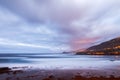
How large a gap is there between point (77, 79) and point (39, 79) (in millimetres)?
5566

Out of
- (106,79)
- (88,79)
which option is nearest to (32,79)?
(88,79)

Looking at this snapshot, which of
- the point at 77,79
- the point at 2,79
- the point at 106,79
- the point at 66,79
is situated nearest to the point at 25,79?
the point at 2,79

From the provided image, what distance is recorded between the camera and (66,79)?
83.1 ft

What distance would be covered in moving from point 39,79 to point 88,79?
23.4 ft

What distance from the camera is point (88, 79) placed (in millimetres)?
24609

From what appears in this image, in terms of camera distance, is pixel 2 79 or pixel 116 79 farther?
pixel 2 79

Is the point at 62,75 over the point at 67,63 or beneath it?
beneath

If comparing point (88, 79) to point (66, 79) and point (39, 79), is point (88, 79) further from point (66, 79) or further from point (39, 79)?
point (39, 79)

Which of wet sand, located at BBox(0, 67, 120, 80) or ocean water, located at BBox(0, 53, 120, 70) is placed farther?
ocean water, located at BBox(0, 53, 120, 70)

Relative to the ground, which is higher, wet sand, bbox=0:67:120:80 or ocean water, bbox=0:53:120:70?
ocean water, bbox=0:53:120:70

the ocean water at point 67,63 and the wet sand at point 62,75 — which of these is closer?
the wet sand at point 62,75

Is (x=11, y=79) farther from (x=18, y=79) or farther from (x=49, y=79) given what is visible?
(x=49, y=79)

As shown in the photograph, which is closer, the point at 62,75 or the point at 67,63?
the point at 62,75

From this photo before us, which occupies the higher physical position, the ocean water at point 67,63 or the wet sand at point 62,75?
the ocean water at point 67,63
